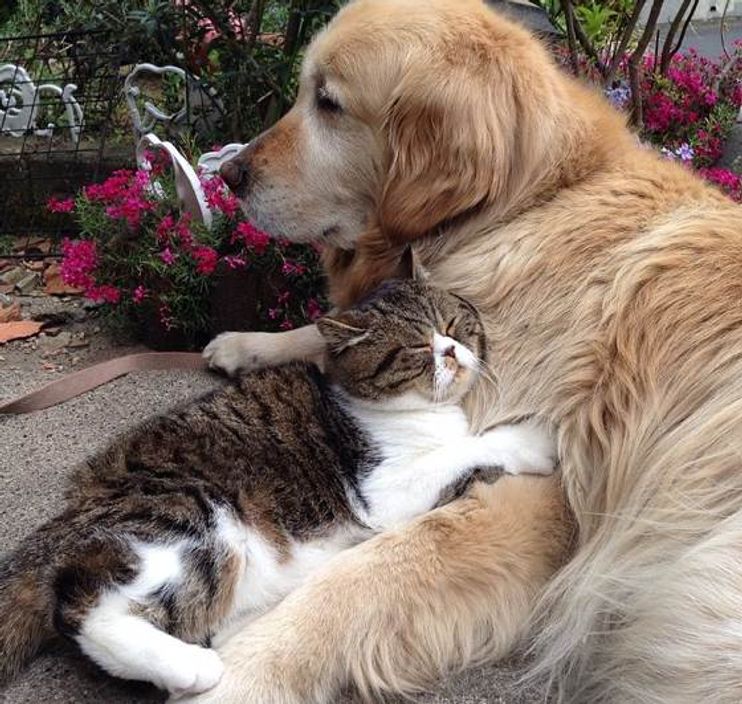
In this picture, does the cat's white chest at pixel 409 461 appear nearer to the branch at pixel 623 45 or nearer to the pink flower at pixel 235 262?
the pink flower at pixel 235 262

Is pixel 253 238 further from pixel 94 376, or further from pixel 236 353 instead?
pixel 94 376

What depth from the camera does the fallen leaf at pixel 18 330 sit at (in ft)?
13.4

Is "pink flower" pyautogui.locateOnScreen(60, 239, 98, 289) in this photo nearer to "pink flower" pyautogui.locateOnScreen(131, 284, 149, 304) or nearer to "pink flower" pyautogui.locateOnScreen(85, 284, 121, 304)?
"pink flower" pyautogui.locateOnScreen(85, 284, 121, 304)

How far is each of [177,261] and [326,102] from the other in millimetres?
1176

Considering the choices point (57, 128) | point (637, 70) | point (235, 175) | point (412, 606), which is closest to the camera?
point (412, 606)

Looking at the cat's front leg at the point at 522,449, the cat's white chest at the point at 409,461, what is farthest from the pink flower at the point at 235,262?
the cat's front leg at the point at 522,449

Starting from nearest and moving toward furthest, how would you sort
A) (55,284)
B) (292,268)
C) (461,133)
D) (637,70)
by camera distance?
(461,133) < (292,268) < (637,70) < (55,284)

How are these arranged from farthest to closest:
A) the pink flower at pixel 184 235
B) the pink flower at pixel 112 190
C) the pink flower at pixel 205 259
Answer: the pink flower at pixel 112 190 → the pink flower at pixel 184 235 → the pink flower at pixel 205 259

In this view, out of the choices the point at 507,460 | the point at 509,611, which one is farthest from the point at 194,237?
the point at 509,611

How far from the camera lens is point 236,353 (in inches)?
126

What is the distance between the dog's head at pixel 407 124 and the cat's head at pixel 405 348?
234 millimetres

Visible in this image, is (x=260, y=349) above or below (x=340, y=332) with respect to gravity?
below

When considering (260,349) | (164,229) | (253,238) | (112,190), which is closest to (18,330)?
(112,190)

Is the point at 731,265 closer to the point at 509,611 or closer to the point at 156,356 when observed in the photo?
the point at 509,611
